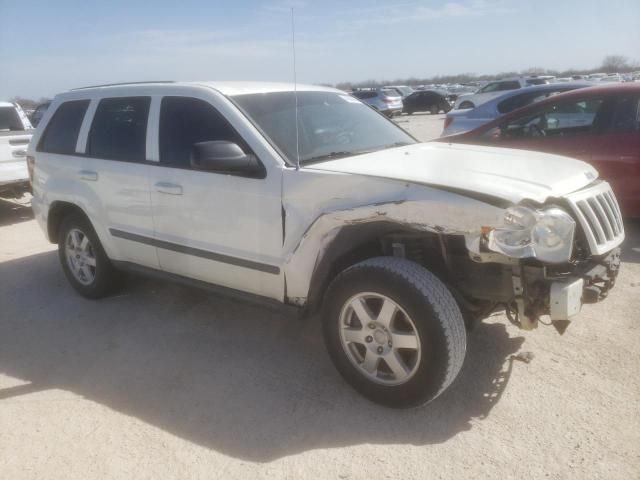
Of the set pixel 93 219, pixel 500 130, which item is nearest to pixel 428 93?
pixel 500 130

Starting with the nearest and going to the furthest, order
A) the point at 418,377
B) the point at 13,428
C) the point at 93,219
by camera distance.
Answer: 1. the point at 418,377
2. the point at 13,428
3. the point at 93,219

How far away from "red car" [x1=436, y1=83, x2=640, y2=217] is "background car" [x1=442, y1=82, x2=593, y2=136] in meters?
A: 2.02

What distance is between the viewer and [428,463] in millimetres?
2535

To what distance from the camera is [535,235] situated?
2.54 meters

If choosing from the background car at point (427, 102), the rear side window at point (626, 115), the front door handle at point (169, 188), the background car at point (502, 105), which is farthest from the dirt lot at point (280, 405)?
the background car at point (427, 102)

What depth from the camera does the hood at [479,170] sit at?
2.70m

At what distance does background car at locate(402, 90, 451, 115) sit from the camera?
2948 centimetres

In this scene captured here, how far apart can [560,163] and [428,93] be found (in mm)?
27508

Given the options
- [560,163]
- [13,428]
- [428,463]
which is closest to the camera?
[428,463]

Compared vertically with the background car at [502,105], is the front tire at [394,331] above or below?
below

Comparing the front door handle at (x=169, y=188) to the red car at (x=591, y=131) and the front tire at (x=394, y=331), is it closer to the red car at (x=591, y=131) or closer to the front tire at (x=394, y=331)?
the front tire at (x=394, y=331)

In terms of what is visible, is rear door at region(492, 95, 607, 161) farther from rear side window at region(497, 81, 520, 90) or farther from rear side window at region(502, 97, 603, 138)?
rear side window at region(497, 81, 520, 90)

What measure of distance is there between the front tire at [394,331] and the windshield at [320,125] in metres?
0.92

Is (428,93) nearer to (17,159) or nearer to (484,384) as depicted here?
(17,159)
